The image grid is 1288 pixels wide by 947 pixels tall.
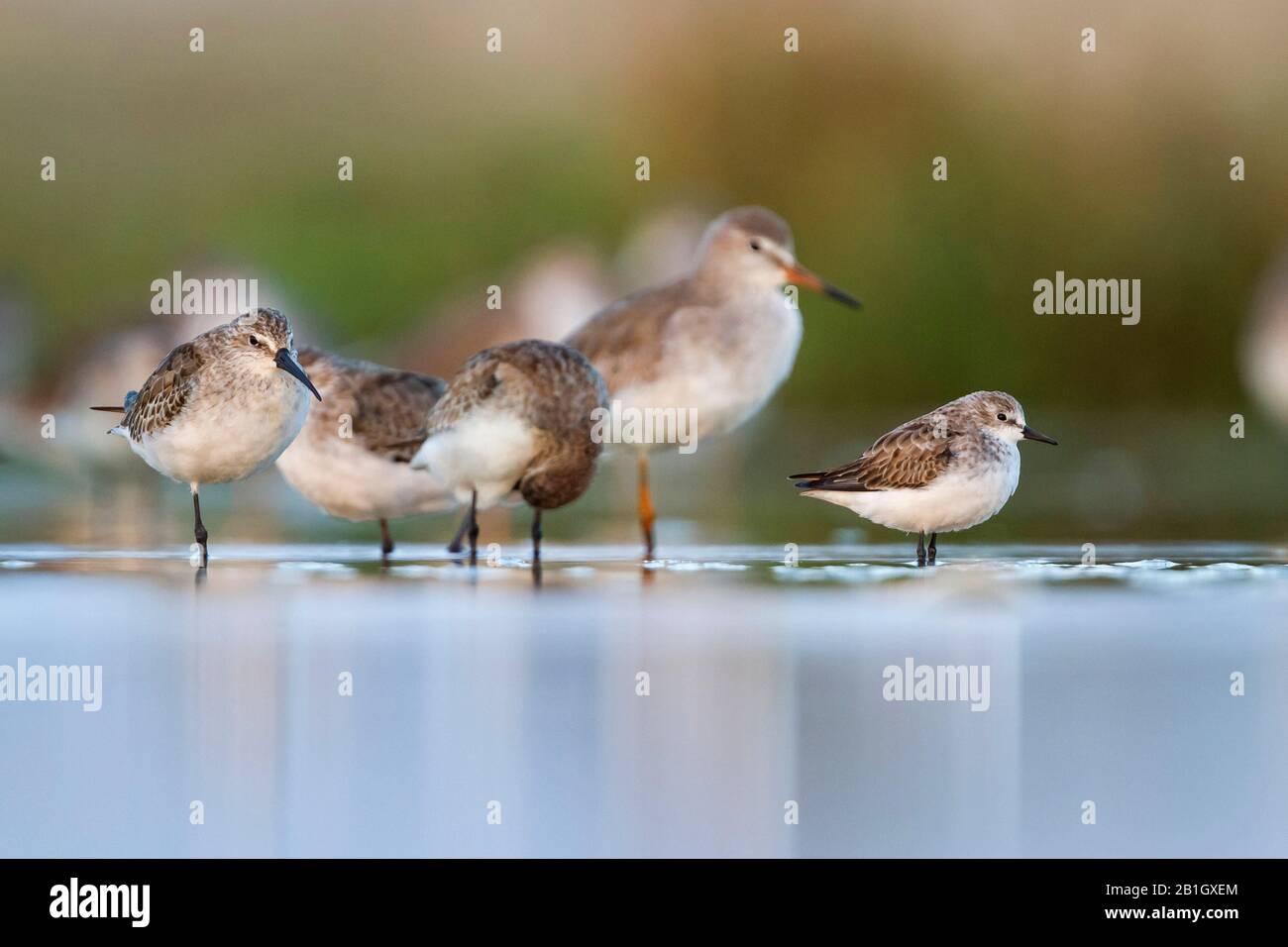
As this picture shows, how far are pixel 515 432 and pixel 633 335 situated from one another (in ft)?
5.68

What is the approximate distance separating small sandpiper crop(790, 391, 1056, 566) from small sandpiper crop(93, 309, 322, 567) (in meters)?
1.97

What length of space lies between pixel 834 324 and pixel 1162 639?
9.64 meters

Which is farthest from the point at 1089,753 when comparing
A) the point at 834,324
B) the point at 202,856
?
the point at 834,324

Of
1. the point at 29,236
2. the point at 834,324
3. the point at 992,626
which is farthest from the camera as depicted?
the point at 29,236

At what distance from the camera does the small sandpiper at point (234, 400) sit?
6855mm

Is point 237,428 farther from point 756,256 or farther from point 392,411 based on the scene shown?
point 756,256

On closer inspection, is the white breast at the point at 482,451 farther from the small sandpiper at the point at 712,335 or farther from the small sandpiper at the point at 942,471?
the small sandpiper at the point at 712,335

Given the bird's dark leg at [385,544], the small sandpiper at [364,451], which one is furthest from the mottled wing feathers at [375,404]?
the bird's dark leg at [385,544]

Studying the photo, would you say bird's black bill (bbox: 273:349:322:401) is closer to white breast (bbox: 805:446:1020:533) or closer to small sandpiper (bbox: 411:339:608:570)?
small sandpiper (bbox: 411:339:608:570)

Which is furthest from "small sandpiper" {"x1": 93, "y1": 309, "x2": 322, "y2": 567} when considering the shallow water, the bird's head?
the bird's head

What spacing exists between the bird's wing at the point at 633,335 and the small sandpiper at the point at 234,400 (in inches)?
78.2

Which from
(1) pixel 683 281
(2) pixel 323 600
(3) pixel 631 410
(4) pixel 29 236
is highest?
(4) pixel 29 236

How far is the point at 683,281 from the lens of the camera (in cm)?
913

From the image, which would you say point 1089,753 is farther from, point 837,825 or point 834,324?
point 834,324
